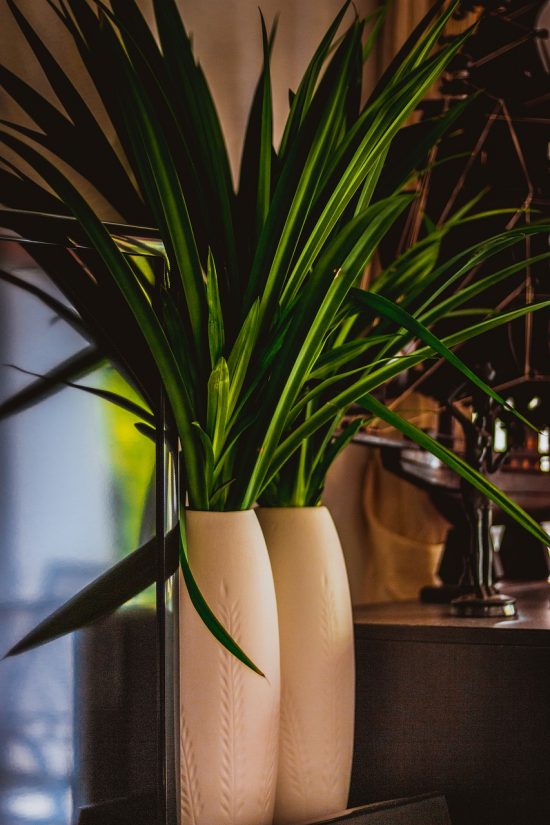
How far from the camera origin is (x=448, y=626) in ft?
3.83

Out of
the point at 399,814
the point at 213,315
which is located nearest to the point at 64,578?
the point at 213,315

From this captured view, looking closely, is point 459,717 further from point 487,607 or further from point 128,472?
point 128,472

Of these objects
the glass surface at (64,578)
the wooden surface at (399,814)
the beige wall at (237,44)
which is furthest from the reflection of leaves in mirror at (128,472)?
the beige wall at (237,44)

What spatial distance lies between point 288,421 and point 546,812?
0.56 metres


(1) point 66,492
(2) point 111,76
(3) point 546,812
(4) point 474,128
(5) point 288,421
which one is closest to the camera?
(1) point 66,492

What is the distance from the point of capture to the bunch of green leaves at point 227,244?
2.71 ft

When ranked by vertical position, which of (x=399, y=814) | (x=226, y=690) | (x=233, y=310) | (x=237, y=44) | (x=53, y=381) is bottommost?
(x=399, y=814)

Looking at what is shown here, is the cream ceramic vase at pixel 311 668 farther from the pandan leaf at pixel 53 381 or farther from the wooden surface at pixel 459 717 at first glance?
the pandan leaf at pixel 53 381

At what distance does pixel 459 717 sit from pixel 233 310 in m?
0.57

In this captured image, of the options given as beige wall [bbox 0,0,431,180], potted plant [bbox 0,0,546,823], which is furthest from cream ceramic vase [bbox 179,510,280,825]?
beige wall [bbox 0,0,431,180]

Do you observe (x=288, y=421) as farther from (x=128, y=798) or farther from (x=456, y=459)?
(x=128, y=798)

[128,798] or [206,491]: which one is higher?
[206,491]

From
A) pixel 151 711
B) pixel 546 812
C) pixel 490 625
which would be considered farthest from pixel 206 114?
pixel 546 812

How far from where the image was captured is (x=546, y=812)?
1103mm
